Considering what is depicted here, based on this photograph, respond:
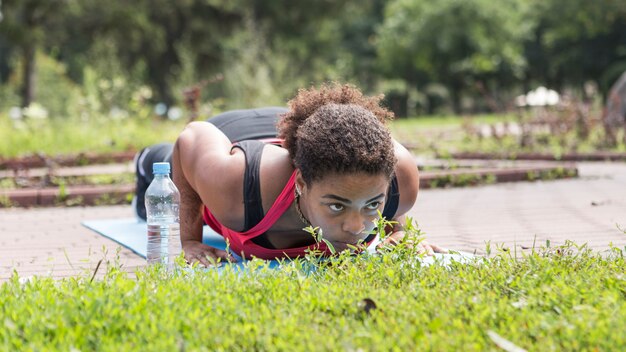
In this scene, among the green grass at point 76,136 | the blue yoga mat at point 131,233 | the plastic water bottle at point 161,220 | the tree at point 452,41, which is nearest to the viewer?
the plastic water bottle at point 161,220

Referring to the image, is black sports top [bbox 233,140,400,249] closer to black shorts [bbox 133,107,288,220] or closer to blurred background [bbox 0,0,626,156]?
black shorts [bbox 133,107,288,220]

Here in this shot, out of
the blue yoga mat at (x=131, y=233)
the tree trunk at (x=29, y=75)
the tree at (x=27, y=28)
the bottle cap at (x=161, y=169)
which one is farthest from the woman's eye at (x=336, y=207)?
the tree trunk at (x=29, y=75)

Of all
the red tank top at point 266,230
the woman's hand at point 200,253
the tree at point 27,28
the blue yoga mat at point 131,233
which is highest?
the tree at point 27,28

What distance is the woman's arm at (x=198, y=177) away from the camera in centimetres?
459

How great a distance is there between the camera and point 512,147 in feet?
43.5

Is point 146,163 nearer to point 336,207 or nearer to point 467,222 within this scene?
point 467,222

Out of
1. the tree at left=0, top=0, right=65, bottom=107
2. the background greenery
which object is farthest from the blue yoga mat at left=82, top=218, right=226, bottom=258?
the background greenery

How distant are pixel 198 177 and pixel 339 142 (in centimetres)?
97

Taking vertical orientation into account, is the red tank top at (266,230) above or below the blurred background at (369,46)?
below

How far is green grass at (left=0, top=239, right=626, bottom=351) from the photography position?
273cm

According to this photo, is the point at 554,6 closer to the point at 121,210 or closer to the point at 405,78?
the point at 405,78

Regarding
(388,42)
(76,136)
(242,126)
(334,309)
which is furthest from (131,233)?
(388,42)

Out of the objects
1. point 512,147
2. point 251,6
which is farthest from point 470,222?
point 251,6

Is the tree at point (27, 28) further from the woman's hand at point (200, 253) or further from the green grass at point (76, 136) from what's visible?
the woman's hand at point (200, 253)
